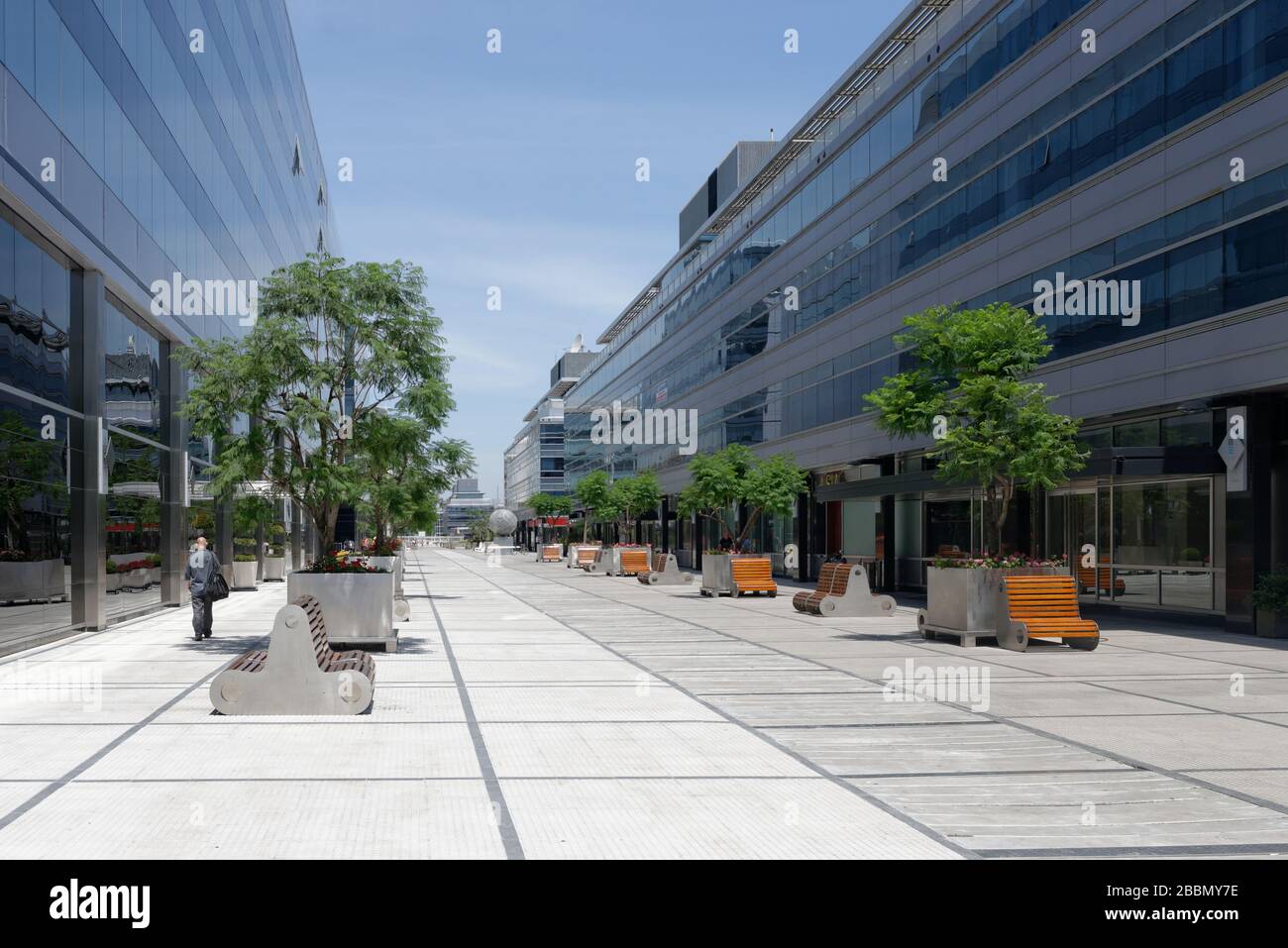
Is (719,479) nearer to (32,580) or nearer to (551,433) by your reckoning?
(32,580)

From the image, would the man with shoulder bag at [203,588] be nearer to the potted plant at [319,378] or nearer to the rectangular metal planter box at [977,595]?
the potted plant at [319,378]

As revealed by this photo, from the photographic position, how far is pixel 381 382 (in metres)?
17.7

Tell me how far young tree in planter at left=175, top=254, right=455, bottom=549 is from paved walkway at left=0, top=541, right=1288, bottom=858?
2.80 m

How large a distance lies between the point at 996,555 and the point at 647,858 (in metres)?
15.4

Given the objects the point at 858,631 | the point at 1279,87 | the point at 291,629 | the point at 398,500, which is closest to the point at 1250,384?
the point at 1279,87

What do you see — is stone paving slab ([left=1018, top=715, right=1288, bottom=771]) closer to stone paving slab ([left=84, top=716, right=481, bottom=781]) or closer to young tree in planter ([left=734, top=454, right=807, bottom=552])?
stone paving slab ([left=84, top=716, right=481, bottom=781])

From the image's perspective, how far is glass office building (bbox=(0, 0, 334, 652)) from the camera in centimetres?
1694

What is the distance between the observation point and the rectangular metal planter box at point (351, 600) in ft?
54.2

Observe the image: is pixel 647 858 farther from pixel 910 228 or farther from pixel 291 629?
pixel 910 228

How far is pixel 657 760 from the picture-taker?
9156 millimetres

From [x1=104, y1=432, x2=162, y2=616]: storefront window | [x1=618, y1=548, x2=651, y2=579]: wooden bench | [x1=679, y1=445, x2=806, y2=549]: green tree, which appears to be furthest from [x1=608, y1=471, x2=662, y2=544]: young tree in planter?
[x1=104, y1=432, x2=162, y2=616]: storefront window

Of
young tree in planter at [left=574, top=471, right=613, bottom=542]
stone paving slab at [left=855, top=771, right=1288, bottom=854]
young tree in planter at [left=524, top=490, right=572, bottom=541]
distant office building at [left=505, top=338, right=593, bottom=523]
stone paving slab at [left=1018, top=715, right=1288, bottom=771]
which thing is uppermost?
distant office building at [left=505, top=338, right=593, bottom=523]

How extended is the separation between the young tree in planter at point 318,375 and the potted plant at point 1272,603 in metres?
14.4

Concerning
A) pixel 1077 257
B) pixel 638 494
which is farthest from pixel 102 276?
pixel 638 494
